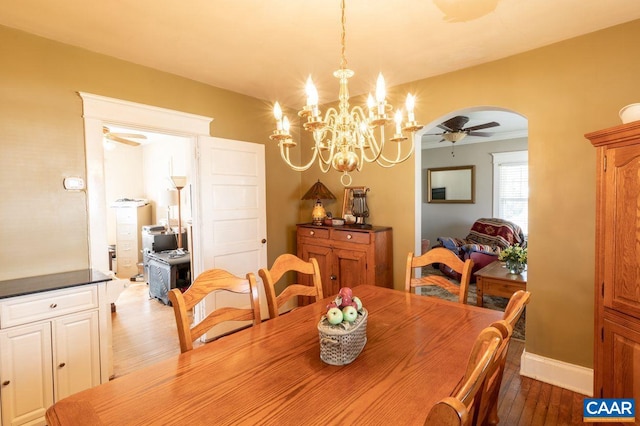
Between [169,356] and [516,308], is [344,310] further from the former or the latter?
[169,356]

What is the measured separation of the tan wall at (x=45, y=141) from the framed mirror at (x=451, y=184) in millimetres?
5614

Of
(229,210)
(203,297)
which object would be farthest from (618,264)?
(229,210)

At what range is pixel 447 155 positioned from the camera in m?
6.52

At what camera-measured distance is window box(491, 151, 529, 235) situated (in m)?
5.53

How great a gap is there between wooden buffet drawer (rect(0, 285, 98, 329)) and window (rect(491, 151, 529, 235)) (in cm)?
613

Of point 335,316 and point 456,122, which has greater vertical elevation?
point 456,122

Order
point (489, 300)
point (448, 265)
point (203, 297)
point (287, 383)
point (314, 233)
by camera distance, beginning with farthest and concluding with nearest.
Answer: point (489, 300), point (314, 233), point (448, 265), point (203, 297), point (287, 383)

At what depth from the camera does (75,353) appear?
81.0 inches

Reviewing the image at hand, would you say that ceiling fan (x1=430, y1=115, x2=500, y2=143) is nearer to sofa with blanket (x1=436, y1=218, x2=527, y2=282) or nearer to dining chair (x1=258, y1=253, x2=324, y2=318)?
sofa with blanket (x1=436, y1=218, x2=527, y2=282)

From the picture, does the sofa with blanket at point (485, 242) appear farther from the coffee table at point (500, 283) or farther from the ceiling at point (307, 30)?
the ceiling at point (307, 30)

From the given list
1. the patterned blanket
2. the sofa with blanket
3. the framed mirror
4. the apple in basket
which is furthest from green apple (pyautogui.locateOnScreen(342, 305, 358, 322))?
the framed mirror

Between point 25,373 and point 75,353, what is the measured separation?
0.80ft

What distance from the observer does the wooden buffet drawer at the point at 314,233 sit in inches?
134

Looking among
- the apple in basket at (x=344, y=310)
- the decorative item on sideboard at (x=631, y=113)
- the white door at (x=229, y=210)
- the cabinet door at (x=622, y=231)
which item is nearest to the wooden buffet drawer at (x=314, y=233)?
the white door at (x=229, y=210)
